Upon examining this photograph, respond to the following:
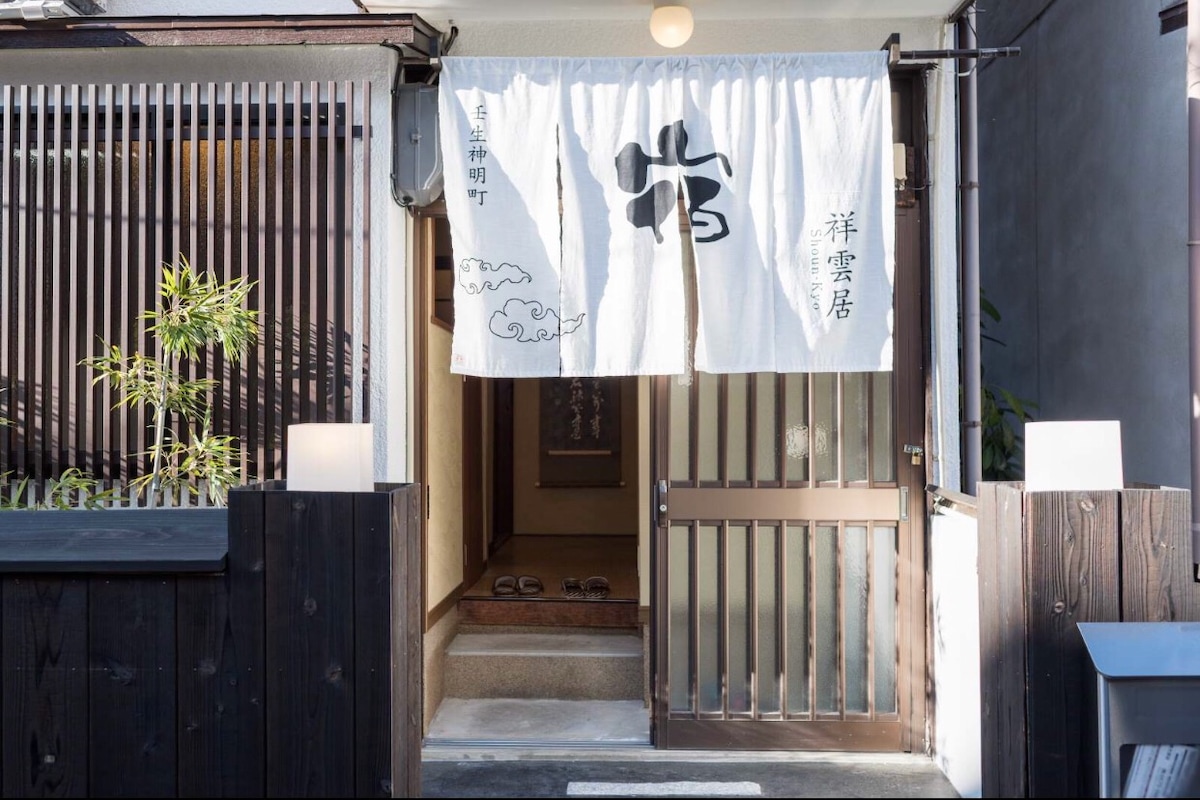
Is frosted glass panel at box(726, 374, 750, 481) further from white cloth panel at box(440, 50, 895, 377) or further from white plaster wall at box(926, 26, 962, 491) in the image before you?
white plaster wall at box(926, 26, 962, 491)

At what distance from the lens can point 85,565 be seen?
307 cm

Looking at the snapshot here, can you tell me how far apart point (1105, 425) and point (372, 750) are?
2742 millimetres

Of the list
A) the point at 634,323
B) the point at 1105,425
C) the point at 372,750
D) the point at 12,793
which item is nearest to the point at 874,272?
the point at 634,323

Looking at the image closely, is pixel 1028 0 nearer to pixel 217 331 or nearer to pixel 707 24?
pixel 707 24

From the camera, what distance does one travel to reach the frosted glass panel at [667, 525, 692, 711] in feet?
15.5

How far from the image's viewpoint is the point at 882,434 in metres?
4.73

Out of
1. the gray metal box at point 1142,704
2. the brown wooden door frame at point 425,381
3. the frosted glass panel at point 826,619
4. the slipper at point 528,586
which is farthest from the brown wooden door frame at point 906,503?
the gray metal box at point 1142,704

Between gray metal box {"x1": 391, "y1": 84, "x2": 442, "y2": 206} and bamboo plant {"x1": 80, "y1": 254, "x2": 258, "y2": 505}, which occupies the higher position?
gray metal box {"x1": 391, "y1": 84, "x2": 442, "y2": 206}

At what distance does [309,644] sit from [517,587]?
3.22m

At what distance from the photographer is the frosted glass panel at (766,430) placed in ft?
15.5

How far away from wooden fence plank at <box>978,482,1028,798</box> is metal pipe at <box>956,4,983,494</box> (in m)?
1.60

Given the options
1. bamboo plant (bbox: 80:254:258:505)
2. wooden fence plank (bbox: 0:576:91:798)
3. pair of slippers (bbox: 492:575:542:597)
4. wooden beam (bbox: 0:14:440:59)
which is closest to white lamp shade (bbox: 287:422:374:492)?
wooden fence plank (bbox: 0:576:91:798)

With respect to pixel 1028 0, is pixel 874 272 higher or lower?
lower

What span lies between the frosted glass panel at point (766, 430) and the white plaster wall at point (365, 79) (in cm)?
189
